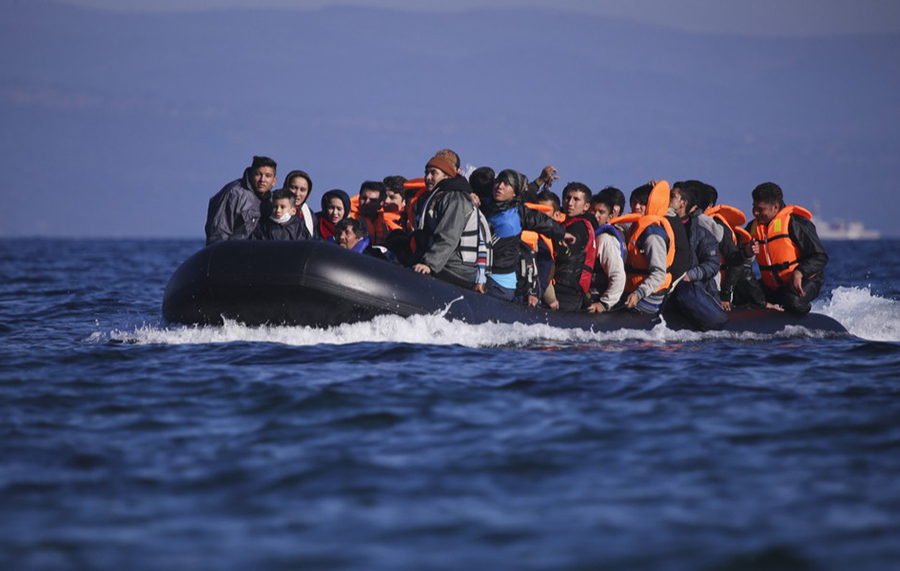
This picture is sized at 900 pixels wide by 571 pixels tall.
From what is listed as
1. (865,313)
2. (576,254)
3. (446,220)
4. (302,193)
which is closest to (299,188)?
(302,193)

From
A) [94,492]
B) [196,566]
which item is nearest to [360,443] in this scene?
[94,492]

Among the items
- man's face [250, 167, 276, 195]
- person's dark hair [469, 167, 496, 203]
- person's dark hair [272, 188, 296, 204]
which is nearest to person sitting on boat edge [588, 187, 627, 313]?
person's dark hair [469, 167, 496, 203]

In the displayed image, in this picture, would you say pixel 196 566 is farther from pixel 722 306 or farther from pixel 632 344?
pixel 722 306

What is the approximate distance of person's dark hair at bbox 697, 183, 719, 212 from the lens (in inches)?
417

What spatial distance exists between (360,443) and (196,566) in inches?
73.3

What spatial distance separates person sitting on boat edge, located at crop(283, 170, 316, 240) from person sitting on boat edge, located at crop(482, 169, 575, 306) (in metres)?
1.59

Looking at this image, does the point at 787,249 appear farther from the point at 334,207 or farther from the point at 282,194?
the point at 282,194

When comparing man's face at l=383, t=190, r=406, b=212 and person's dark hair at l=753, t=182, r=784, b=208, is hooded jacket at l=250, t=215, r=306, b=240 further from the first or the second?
person's dark hair at l=753, t=182, r=784, b=208

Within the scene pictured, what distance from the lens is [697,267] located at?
1017 cm

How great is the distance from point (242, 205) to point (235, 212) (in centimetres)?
9

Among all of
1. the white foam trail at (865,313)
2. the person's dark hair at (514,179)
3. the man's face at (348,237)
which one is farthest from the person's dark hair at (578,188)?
the white foam trail at (865,313)

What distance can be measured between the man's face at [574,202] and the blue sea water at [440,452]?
1.18 meters

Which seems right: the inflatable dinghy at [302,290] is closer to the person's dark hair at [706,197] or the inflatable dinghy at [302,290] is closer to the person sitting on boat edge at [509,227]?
the person sitting on boat edge at [509,227]

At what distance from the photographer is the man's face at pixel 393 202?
37.0ft
